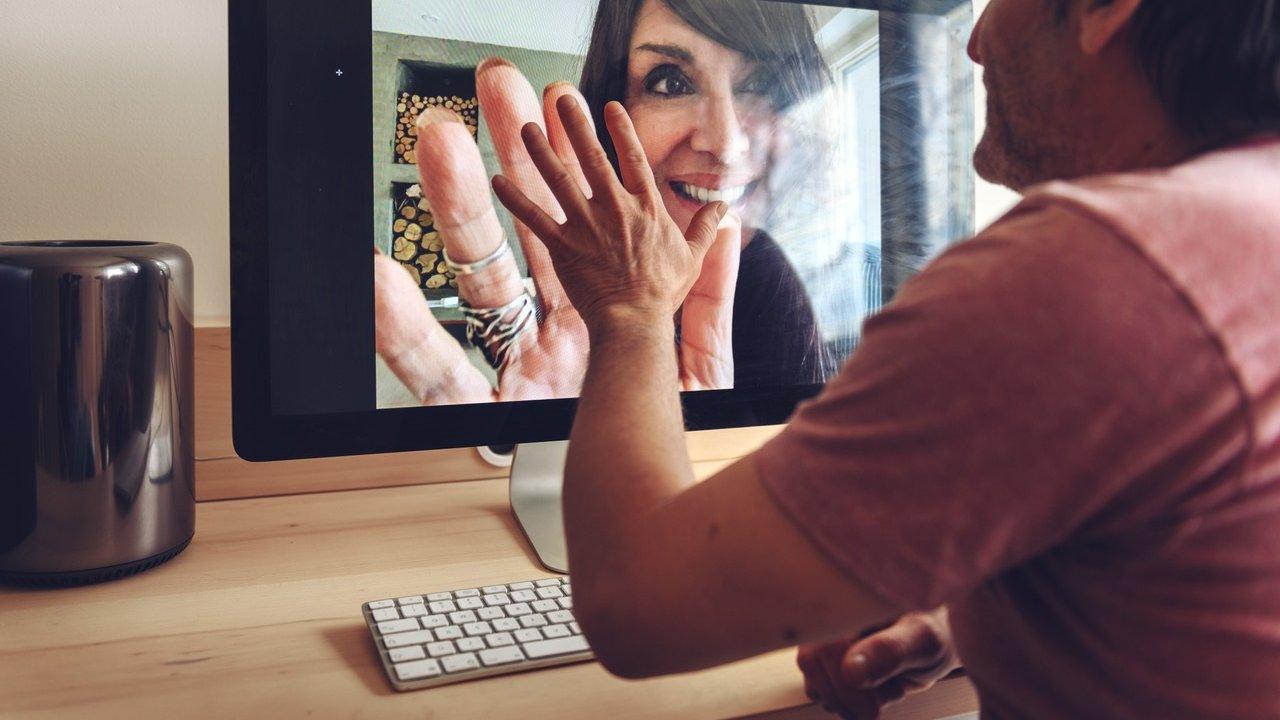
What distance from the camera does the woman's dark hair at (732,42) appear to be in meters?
0.93

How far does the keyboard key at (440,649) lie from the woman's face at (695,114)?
1.51 ft

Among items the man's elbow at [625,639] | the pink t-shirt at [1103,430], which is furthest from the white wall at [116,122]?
the pink t-shirt at [1103,430]

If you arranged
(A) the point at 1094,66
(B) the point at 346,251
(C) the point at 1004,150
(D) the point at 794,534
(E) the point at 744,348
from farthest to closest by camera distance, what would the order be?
(E) the point at 744,348 < (B) the point at 346,251 < (C) the point at 1004,150 < (A) the point at 1094,66 < (D) the point at 794,534

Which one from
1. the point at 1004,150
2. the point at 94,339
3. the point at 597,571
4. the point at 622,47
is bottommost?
the point at 597,571

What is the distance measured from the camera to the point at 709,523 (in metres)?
0.53

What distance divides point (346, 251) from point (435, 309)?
0.09 metres

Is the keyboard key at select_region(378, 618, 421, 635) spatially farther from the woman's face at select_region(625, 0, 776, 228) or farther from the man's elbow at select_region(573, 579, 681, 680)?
the woman's face at select_region(625, 0, 776, 228)

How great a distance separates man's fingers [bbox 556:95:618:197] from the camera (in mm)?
745

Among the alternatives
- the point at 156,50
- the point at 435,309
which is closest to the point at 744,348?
the point at 435,309

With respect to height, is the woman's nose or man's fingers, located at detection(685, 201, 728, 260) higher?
the woman's nose

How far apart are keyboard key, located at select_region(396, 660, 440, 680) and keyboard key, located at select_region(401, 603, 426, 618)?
7 cm

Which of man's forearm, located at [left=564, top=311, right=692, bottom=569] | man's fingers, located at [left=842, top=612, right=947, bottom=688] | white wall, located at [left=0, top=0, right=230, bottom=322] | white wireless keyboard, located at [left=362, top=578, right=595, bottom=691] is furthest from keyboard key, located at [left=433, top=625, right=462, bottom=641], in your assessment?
white wall, located at [left=0, top=0, right=230, bottom=322]

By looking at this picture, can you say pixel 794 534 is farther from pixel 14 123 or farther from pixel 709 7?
pixel 14 123

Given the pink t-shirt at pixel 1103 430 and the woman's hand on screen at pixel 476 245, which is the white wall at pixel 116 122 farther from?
the pink t-shirt at pixel 1103 430
